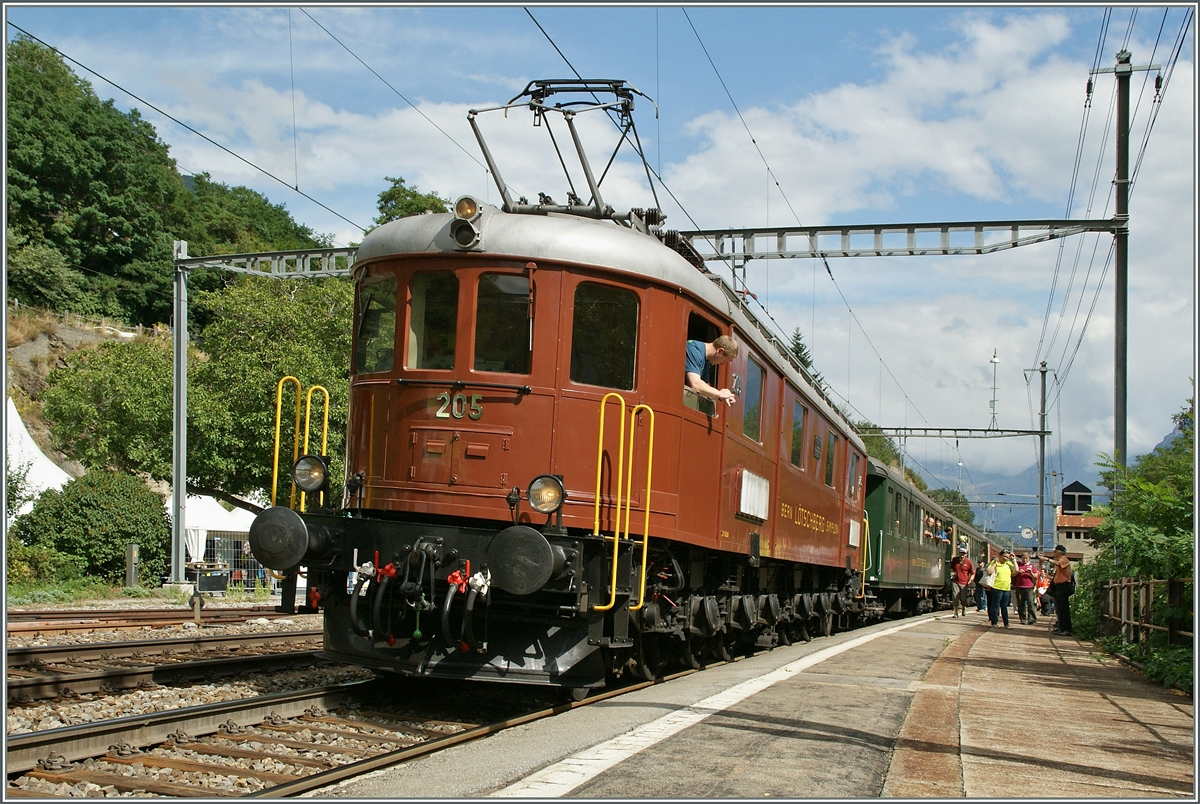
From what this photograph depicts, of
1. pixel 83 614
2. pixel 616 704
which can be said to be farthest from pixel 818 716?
pixel 83 614

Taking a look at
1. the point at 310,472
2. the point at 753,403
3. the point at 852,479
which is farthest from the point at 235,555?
the point at 310,472

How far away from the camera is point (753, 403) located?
33.8ft

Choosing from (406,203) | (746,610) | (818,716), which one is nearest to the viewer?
(818,716)

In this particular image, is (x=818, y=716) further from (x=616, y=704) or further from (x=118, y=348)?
(x=118, y=348)

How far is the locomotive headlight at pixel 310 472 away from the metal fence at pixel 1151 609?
6936 millimetres

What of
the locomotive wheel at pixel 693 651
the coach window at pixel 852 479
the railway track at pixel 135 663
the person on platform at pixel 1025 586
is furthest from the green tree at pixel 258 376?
the locomotive wheel at pixel 693 651

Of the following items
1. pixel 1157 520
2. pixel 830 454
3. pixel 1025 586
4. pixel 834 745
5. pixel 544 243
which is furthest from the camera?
pixel 1025 586

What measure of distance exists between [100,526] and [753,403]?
19.9m

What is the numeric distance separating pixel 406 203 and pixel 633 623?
50.4m

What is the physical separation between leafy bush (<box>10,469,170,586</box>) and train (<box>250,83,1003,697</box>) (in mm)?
19364

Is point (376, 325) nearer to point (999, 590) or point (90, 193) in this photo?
point (999, 590)

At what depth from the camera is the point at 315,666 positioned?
9688mm

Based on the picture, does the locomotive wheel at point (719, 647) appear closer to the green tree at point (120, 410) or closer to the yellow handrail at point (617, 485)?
the yellow handrail at point (617, 485)

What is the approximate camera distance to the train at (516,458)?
6988 mm
